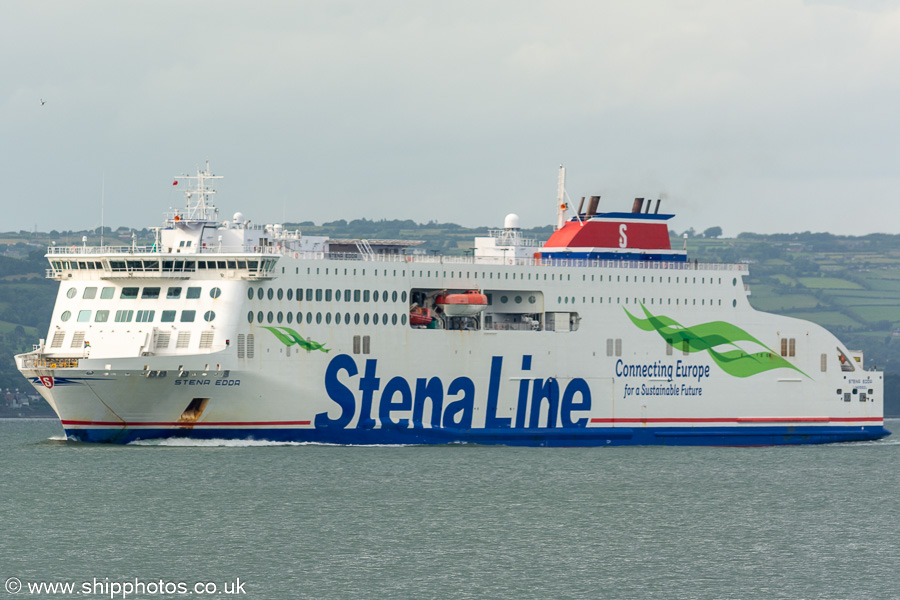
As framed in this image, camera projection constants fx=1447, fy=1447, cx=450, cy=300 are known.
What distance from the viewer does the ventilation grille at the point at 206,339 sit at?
4184 cm

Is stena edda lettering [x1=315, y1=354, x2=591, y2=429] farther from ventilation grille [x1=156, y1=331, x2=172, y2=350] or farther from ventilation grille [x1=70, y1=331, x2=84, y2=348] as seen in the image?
ventilation grille [x1=70, y1=331, x2=84, y2=348]

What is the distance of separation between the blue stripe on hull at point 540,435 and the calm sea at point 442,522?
0.42 meters

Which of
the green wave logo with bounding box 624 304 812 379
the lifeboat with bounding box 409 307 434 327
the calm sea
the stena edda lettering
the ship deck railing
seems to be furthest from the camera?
the green wave logo with bounding box 624 304 812 379

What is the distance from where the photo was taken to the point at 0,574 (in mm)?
27188

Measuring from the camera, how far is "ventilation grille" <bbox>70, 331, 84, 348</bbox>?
42375 mm

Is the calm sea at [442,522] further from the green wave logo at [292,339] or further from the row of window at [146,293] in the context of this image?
the row of window at [146,293]

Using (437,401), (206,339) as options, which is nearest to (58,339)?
(206,339)

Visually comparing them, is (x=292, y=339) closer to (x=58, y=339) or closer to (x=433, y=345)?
(x=433, y=345)

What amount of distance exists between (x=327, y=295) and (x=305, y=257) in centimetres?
136

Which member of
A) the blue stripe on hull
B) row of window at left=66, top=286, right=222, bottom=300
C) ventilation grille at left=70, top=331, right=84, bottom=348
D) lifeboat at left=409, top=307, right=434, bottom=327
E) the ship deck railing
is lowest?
the blue stripe on hull

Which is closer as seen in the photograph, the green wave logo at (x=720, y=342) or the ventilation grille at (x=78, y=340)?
the ventilation grille at (x=78, y=340)

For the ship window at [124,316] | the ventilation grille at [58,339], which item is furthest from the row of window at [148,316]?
the ventilation grille at [58,339]

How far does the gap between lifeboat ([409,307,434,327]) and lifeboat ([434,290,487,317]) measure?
53 centimetres

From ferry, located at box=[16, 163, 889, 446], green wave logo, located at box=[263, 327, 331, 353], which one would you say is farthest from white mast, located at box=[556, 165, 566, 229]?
green wave logo, located at box=[263, 327, 331, 353]
